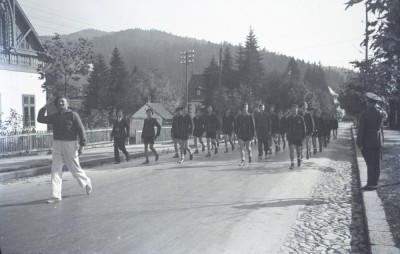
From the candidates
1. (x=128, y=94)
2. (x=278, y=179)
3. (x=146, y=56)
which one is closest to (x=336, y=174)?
(x=278, y=179)

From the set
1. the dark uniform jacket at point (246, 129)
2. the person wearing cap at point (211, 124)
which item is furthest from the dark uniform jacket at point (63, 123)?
the person wearing cap at point (211, 124)

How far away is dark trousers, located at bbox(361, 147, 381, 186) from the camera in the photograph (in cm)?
732

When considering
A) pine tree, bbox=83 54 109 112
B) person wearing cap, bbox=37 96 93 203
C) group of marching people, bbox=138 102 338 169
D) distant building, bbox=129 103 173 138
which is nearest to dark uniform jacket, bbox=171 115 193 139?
group of marching people, bbox=138 102 338 169

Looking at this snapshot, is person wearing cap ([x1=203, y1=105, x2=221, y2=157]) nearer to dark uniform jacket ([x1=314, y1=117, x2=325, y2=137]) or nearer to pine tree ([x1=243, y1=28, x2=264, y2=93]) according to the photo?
dark uniform jacket ([x1=314, y1=117, x2=325, y2=137])

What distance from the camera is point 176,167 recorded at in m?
11.0

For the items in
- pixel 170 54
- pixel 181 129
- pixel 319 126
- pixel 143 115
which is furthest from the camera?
pixel 170 54

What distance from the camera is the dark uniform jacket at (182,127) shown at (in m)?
12.5

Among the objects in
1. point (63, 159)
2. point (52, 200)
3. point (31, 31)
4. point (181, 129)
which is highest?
point (31, 31)

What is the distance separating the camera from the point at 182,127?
12.5 m

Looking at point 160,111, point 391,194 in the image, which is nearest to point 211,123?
point 391,194

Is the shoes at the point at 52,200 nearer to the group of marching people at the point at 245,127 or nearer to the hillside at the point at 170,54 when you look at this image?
the group of marching people at the point at 245,127

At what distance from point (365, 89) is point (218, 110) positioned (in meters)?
34.0

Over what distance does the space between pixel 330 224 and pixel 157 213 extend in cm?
255

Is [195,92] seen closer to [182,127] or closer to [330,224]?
[182,127]
